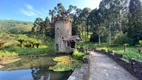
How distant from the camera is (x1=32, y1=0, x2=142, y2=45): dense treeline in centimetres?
2799

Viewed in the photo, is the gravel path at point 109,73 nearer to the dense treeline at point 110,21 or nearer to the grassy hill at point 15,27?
the dense treeline at point 110,21

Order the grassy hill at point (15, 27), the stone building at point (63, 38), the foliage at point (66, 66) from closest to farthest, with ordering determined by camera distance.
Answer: the foliage at point (66, 66) < the stone building at point (63, 38) < the grassy hill at point (15, 27)

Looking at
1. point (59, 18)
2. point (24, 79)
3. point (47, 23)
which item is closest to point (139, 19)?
point (59, 18)

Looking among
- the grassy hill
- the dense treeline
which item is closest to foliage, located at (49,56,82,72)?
the dense treeline

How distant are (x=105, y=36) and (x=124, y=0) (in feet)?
35.9

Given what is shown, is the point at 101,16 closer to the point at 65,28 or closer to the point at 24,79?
the point at 65,28

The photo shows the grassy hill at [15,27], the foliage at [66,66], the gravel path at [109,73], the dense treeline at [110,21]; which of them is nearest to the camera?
the gravel path at [109,73]

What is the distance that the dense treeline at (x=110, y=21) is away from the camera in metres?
28.0

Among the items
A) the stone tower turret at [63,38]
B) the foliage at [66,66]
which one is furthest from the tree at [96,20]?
the foliage at [66,66]

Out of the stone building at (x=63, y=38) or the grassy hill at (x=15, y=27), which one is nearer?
the stone building at (x=63, y=38)

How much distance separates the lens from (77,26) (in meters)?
45.5

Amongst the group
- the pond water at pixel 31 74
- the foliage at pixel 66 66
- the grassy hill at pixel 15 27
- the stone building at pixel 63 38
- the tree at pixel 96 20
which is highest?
the grassy hill at pixel 15 27

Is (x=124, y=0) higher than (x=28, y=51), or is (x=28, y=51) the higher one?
(x=124, y=0)

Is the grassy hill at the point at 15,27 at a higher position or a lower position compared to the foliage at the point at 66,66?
higher
